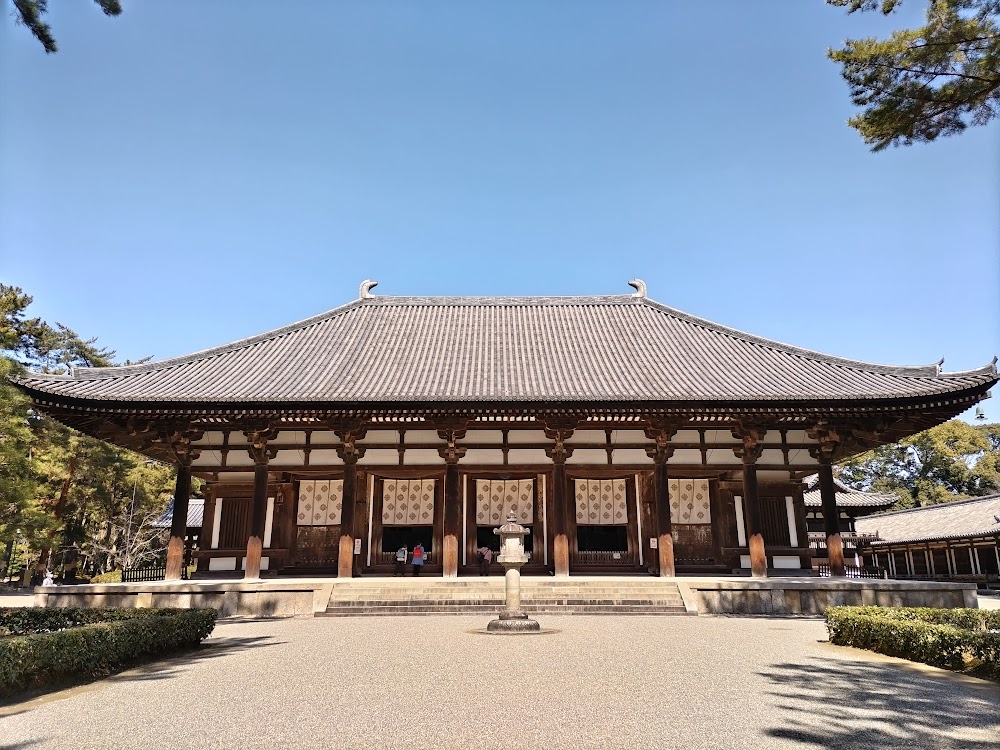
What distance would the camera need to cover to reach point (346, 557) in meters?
15.8

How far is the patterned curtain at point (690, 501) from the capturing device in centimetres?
1814

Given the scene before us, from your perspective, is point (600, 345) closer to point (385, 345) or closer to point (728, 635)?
point (385, 345)

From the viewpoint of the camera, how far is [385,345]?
1992 centimetres

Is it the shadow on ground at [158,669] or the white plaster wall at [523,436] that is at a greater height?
the white plaster wall at [523,436]

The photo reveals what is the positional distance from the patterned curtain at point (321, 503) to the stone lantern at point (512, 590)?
7991 millimetres

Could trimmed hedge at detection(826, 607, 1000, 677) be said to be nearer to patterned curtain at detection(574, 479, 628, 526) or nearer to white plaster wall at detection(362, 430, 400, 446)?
patterned curtain at detection(574, 479, 628, 526)

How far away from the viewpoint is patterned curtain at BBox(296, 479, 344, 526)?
→ 18.1 m

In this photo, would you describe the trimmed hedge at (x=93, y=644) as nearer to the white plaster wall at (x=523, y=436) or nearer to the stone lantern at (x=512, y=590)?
the stone lantern at (x=512, y=590)

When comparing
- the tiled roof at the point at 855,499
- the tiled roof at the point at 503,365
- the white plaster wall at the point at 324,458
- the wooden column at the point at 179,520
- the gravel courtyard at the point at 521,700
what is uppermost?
the tiled roof at the point at 503,365

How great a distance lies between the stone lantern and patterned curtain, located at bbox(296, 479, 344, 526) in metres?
7.99

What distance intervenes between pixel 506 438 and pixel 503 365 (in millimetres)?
2207

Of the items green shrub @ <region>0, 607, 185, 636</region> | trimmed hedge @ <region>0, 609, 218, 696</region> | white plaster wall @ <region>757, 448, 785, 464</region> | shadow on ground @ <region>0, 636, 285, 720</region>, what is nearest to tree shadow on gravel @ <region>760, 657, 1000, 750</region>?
shadow on ground @ <region>0, 636, 285, 720</region>

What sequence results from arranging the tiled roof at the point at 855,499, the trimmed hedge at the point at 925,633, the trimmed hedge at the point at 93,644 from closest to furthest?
the trimmed hedge at the point at 93,644 < the trimmed hedge at the point at 925,633 < the tiled roof at the point at 855,499

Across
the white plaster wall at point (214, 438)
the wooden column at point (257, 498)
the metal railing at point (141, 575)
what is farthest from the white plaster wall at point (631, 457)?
the metal railing at point (141, 575)
